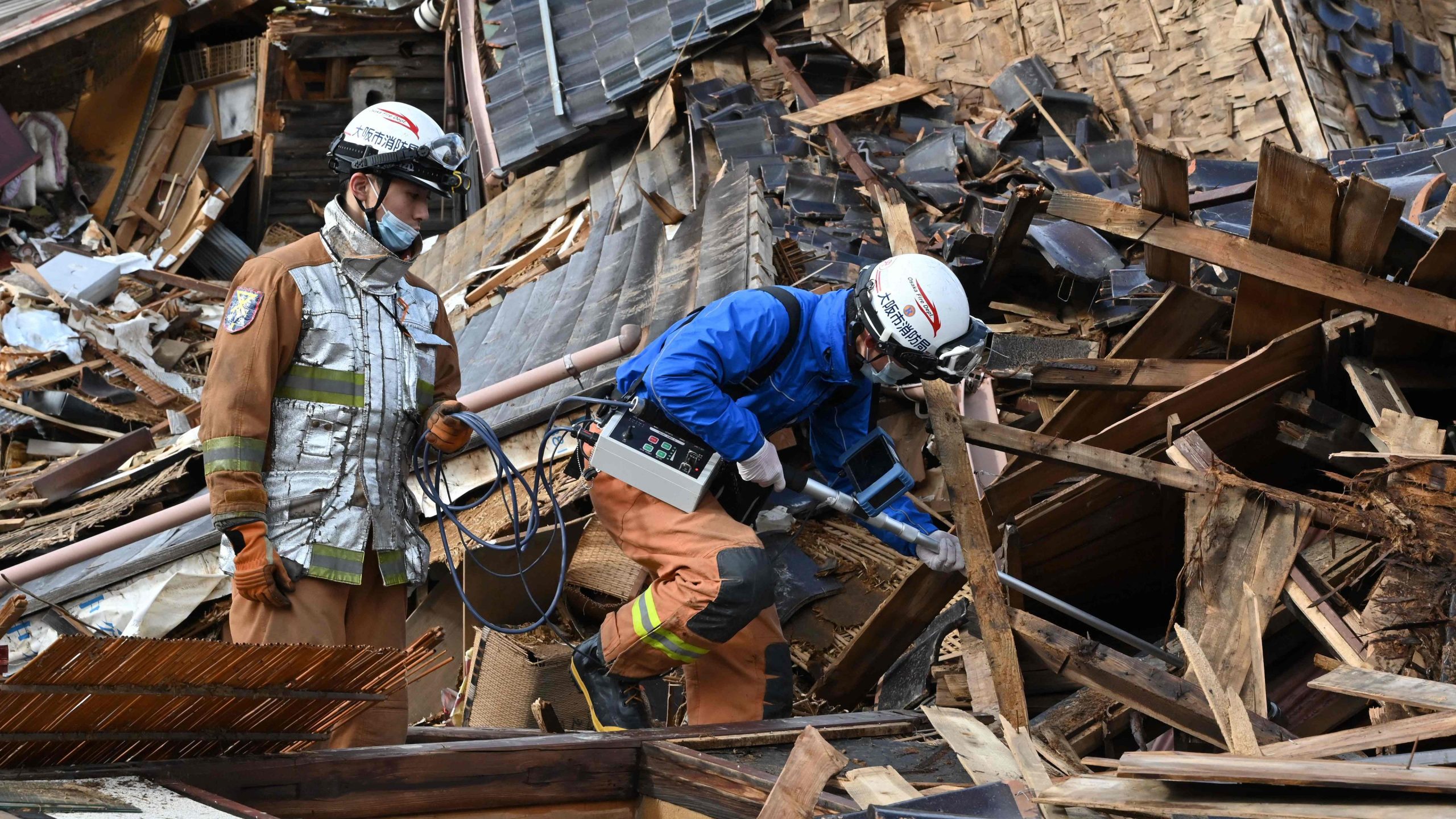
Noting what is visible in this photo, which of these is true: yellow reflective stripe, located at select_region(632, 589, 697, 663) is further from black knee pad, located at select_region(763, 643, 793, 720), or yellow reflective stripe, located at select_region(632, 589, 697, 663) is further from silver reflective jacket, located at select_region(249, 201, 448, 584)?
silver reflective jacket, located at select_region(249, 201, 448, 584)

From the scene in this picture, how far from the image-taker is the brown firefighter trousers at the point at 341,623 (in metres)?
3.42

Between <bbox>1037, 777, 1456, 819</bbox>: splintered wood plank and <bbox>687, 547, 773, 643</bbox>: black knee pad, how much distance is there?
1.36 m

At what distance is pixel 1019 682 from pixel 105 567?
409 centimetres

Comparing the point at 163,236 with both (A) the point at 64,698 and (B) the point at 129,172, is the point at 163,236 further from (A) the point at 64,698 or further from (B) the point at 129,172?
(A) the point at 64,698

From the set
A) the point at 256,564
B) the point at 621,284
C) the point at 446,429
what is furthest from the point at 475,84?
the point at 256,564

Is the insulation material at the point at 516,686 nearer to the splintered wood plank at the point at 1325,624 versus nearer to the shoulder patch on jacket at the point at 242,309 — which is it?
the shoulder patch on jacket at the point at 242,309

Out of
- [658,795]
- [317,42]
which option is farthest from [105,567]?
[317,42]

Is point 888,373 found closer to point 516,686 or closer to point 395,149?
point 395,149

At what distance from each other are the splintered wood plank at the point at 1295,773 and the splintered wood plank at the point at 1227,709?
1.04ft

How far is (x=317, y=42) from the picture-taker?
52.2 ft

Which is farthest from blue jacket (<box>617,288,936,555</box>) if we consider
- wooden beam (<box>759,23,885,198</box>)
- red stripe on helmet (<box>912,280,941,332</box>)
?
wooden beam (<box>759,23,885,198</box>)

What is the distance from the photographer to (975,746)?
3.27 meters

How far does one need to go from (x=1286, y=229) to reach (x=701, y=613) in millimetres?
2540

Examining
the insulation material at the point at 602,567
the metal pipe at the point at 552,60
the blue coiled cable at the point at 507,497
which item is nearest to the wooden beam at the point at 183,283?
the metal pipe at the point at 552,60
